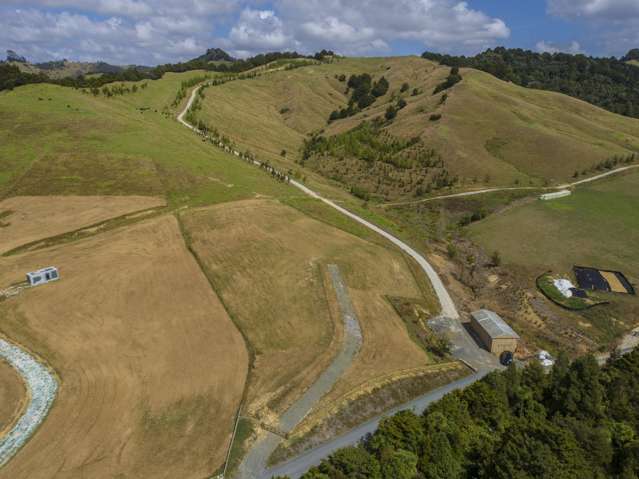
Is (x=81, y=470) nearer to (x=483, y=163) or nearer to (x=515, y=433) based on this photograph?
(x=515, y=433)

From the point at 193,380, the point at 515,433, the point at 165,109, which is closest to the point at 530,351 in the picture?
the point at 515,433

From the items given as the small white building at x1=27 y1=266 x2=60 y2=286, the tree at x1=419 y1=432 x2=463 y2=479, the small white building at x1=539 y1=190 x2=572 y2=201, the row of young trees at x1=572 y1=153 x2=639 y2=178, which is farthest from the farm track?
the row of young trees at x1=572 y1=153 x2=639 y2=178

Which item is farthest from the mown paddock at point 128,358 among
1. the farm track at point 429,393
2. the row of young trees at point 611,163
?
the row of young trees at point 611,163

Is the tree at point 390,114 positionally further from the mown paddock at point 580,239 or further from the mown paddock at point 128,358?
the mown paddock at point 128,358

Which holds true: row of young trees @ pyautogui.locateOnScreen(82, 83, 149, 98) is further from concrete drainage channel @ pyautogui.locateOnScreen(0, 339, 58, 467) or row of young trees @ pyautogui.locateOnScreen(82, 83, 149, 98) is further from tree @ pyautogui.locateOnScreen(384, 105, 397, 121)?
concrete drainage channel @ pyautogui.locateOnScreen(0, 339, 58, 467)

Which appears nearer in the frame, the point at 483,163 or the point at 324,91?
the point at 483,163

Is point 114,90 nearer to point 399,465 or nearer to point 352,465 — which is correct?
point 352,465
